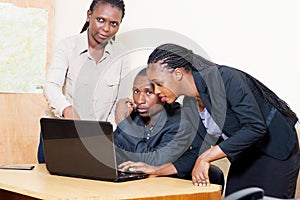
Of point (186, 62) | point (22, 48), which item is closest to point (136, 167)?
point (186, 62)

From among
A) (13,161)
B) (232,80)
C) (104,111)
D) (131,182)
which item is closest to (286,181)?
(232,80)

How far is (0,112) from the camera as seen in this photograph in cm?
351

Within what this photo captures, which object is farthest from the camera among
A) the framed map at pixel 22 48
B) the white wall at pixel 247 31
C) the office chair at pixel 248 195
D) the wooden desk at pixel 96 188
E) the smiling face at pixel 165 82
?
the framed map at pixel 22 48

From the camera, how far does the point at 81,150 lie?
82.8 inches

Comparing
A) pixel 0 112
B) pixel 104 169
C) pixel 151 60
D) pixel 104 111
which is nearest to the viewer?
pixel 104 169

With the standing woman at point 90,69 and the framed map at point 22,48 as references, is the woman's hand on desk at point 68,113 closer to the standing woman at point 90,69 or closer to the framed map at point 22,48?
the standing woman at point 90,69

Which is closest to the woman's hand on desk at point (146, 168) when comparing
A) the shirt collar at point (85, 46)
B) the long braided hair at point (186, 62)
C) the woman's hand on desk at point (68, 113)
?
the long braided hair at point (186, 62)

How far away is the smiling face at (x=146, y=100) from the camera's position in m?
2.40

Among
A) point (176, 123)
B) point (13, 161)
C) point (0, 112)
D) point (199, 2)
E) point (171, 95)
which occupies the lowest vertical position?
point (13, 161)

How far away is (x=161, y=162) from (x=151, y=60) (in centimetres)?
42

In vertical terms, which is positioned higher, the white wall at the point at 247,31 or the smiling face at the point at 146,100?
the white wall at the point at 247,31

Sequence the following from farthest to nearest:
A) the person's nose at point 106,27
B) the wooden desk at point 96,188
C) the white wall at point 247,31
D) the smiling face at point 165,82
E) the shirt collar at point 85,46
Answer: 1. the shirt collar at point 85,46
2. the person's nose at point 106,27
3. the white wall at point 247,31
4. the smiling face at point 165,82
5. the wooden desk at point 96,188

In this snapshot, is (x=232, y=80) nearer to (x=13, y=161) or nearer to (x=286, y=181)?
(x=286, y=181)

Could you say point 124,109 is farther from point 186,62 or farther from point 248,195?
point 248,195
